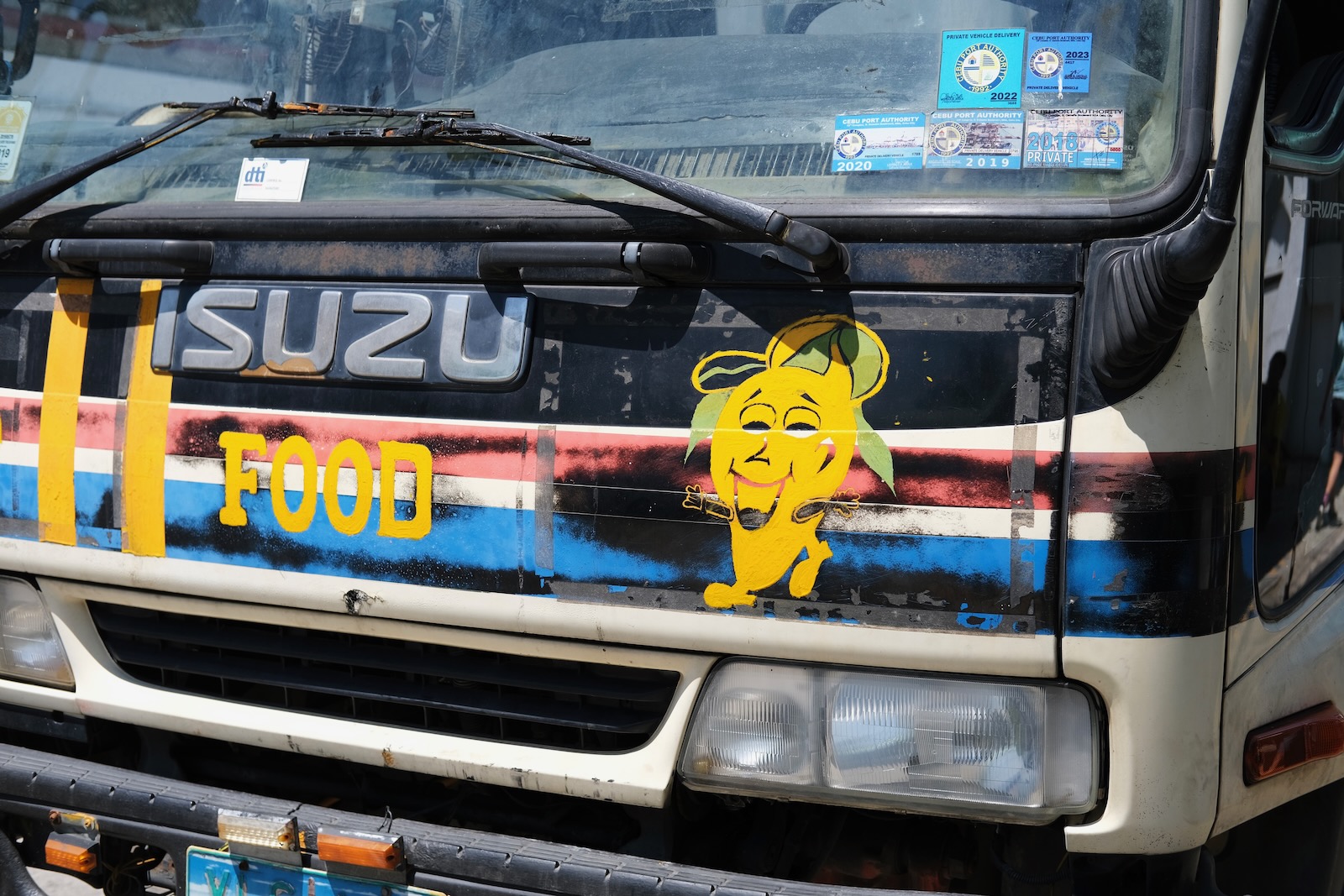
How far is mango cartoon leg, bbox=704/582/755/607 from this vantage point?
77.6 inches

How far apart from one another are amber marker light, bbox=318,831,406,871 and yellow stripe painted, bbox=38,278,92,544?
85cm

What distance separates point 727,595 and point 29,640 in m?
1.60

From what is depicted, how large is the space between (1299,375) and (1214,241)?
0.72 m

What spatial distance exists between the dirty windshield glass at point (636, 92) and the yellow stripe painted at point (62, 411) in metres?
0.26

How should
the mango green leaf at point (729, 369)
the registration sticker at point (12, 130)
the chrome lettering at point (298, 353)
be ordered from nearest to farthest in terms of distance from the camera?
the mango green leaf at point (729, 369)
the chrome lettering at point (298, 353)
the registration sticker at point (12, 130)

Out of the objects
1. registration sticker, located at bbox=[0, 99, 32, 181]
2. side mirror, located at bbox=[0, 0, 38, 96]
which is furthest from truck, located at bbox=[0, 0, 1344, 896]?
side mirror, located at bbox=[0, 0, 38, 96]

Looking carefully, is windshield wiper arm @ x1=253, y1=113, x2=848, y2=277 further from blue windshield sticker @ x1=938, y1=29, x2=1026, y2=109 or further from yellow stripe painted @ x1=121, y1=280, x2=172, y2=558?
yellow stripe painted @ x1=121, y1=280, x2=172, y2=558

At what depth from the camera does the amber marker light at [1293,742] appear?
78.2 inches

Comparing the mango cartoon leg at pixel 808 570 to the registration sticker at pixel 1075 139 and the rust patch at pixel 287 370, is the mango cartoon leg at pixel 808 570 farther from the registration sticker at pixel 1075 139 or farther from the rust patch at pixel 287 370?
the rust patch at pixel 287 370

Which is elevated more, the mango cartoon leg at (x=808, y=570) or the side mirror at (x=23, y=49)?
the side mirror at (x=23, y=49)

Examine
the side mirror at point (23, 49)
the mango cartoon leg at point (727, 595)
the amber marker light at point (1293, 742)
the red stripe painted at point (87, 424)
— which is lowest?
the amber marker light at point (1293, 742)

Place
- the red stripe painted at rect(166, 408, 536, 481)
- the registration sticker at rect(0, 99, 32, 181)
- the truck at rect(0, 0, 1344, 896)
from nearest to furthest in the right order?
the truck at rect(0, 0, 1344, 896), the red stripe painted at rect(166, 408, 536, 481), the registration sticker at rect(0, 99, 32, 181)

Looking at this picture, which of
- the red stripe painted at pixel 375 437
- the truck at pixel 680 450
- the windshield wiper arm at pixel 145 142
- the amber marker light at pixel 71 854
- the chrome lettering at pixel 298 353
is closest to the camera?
the truck at pixel 680 450

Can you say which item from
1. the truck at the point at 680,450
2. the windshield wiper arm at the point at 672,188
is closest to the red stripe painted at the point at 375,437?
the truck at the point at 680,450
